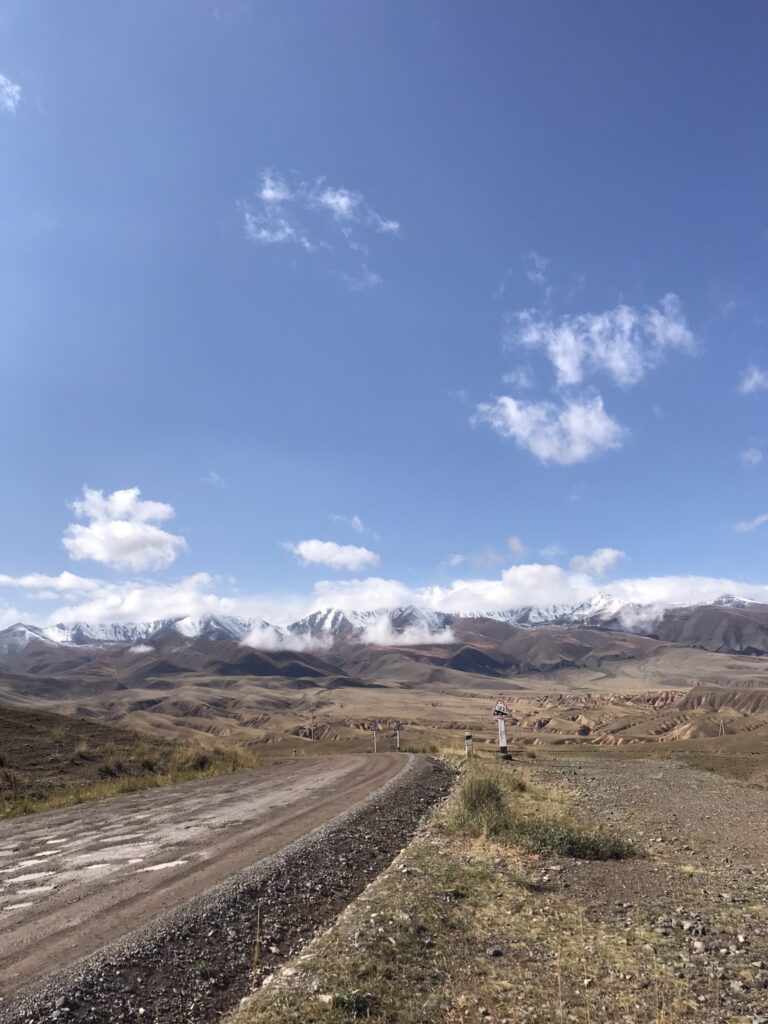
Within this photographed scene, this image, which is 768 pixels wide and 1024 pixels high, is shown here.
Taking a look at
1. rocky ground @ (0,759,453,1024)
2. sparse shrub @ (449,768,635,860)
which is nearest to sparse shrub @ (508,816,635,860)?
sparse shrub @ (449,768,635,860)

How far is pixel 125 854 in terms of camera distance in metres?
11.1

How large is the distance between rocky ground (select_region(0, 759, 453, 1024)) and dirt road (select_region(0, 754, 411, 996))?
47cm

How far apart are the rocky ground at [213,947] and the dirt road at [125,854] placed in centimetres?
47

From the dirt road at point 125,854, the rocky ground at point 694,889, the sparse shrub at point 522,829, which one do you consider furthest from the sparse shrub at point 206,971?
the sparse shrub at point 522,829

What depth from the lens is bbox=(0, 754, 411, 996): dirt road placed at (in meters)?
6.93

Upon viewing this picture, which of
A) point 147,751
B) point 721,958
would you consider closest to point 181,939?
point 721,958

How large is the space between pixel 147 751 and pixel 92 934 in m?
27.7

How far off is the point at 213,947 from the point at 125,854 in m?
5.67

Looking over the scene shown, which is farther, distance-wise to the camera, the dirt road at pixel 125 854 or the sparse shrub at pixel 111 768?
the sparse shrub at pixel 111 768

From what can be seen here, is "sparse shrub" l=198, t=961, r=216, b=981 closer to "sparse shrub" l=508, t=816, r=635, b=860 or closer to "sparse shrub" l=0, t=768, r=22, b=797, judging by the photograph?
"sparse shrub" l=508, t=816, r=635, b=860

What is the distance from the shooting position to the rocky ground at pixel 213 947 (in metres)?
5.15

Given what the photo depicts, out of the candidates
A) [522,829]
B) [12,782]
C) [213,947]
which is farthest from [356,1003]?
[12,782]

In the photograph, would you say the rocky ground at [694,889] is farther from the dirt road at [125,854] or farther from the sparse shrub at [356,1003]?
the dirt road at [125,854]

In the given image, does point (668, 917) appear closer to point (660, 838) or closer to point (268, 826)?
point (660, 838)
